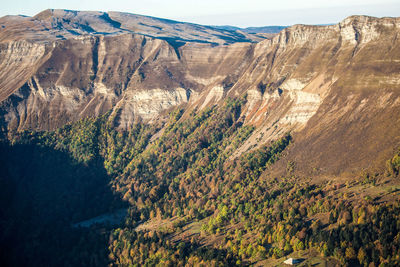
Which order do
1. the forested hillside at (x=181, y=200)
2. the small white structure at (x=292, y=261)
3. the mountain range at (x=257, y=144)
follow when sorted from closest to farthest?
the small white structure at (x=292, y=261), the forested hillside at (x=181, y=200), the mountain range at (x=257, y=144)

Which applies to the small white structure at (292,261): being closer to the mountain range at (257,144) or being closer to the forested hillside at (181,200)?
the forested hillside at (181,200)

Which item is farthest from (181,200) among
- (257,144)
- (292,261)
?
(292,261)

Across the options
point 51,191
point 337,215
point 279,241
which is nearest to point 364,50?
point 337,215

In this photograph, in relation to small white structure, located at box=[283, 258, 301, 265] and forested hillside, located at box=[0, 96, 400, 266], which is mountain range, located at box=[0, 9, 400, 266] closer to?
forested hillside, located at box=[0, 96, 400, 266]

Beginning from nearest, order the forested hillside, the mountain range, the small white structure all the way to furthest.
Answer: the small white structure, the forested hillside, the mountain range

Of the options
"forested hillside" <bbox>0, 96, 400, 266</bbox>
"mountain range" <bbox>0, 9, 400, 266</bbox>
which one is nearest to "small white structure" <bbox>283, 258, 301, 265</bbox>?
"forested hillside" <bbox>0, 96, 400, 266</bbox>

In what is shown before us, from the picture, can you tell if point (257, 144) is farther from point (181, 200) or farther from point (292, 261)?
point (292, 261)

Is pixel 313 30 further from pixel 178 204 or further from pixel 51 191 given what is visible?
pixel 51 191

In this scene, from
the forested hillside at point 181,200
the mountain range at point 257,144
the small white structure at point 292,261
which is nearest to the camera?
the small white structure at point 292,261

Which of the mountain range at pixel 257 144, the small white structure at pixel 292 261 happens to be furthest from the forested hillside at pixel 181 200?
the small white structure at pixel 292 261
